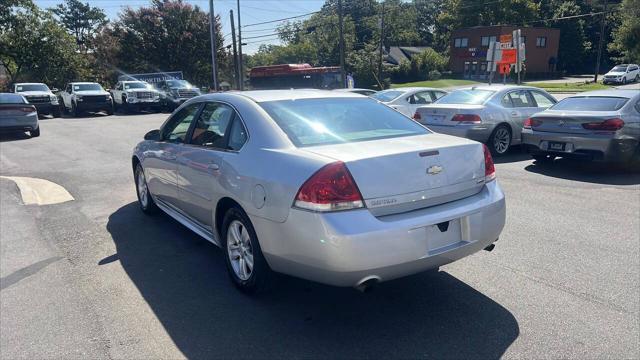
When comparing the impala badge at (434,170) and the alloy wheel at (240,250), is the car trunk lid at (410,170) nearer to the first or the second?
the impala badge at (434,170)

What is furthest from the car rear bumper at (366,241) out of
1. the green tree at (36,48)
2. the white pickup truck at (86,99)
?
the green tree at (36,48)

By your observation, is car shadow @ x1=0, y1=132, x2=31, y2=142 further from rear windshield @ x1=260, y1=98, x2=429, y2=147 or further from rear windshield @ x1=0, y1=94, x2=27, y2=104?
rear windshield @ x1=260, y1=98, x2=429, y2=147

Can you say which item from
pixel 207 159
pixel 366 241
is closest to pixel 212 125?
pixel 207 159

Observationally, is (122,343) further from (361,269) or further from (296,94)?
(296,94)

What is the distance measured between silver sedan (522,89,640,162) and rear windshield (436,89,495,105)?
149 cm

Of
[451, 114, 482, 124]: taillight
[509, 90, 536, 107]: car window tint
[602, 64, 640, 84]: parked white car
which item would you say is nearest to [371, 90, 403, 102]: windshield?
[509, 90, 536, 107]: car window tint

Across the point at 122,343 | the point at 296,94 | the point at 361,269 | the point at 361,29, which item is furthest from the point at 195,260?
the point at 361,29

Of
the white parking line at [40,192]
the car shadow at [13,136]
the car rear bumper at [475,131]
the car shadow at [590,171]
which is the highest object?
the car rear bumper at [475,131]

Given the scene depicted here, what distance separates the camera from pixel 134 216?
6.49m

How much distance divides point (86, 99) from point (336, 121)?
24682mm

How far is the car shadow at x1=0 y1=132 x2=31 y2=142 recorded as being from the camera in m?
16.1

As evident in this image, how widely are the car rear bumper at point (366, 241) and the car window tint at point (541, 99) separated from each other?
874cm

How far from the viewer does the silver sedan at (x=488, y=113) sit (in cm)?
1029

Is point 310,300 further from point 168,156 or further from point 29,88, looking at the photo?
point 29,88
